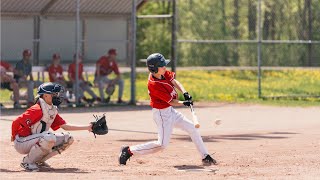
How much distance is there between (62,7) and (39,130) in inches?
541

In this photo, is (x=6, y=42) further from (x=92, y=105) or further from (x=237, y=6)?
(x=237, y=6)

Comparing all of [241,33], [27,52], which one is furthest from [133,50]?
[241,33]

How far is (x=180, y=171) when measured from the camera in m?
12.7

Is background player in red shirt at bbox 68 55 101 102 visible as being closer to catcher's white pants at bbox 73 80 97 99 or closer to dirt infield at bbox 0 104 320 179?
catcher's white pants at bbox 73 80 97 99

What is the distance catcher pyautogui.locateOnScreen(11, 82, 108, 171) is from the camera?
1259 centimetres

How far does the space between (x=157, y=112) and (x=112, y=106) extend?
10.7m

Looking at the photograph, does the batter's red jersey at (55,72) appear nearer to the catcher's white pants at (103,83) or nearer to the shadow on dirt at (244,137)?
the catcher's white pants at (103,83)

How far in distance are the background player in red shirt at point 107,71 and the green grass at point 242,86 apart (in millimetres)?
1469

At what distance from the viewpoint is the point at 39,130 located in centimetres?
1277

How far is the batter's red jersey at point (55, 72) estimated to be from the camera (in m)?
23.6

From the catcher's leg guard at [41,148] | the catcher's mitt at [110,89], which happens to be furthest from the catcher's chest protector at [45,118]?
the catcher's mitt at [110,89]

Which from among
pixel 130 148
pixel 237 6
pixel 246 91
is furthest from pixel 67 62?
pixel 130 148

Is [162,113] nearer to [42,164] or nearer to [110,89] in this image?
[42,164]

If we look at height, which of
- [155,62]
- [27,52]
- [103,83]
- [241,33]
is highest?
[241,33]
